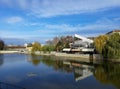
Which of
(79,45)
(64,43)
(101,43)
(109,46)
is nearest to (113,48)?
(109,46)

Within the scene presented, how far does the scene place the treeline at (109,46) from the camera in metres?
42.7

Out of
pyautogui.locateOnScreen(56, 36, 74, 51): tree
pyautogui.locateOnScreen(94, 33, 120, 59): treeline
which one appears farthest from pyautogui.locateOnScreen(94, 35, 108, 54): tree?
pyautogui.locateOnScreen(56, 36, 74, 51): tree

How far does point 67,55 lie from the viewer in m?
68.6

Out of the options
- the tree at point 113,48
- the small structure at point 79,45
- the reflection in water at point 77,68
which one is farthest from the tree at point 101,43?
the small structure at point 79,45

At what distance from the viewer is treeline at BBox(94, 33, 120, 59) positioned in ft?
140

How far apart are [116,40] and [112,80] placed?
2132 cm

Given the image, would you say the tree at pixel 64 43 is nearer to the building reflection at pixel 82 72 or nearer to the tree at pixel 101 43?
the tree at pixel 101 43

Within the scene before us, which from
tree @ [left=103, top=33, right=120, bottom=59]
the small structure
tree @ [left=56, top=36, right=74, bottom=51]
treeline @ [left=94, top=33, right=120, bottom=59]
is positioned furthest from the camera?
tree @ [left=56, top=36, right=74, bottom=51]

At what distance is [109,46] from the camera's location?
4425 cm

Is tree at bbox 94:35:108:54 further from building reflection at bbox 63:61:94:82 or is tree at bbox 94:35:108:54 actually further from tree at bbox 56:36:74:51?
tree at bbox 56:36:74:51

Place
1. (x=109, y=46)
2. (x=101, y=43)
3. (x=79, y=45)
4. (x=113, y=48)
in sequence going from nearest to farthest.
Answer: (x=113, y=48) < (x=109, y=46) < (x=101, y=43) < (x=79, y=45)

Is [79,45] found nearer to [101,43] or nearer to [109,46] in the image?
[101,43]

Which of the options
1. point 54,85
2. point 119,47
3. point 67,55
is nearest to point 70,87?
point 54,85

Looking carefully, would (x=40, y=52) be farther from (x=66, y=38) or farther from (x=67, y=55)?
(x=67, y=55)
